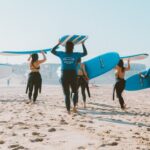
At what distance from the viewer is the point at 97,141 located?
5.17 metres

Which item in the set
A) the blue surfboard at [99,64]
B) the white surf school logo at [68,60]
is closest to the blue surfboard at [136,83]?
the blue surfboard at [99,64]

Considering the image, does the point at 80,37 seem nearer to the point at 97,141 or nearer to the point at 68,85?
the point at 68,85

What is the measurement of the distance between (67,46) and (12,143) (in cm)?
406

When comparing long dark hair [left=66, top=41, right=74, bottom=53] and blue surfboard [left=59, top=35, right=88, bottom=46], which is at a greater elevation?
blue surfboard [left=59, top=35, right=88, bottom=46]

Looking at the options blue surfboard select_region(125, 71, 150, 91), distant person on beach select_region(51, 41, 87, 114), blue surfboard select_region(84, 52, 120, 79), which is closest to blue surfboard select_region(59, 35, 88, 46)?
blue surfboard select_region(84, 52, 120, 79)

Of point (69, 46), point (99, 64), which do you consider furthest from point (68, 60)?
point (99, 64)

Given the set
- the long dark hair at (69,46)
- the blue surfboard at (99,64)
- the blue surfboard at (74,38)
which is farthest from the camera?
the blue surfboard at (99,64)

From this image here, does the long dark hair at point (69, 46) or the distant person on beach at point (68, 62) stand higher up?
the long dark hair at point (69, 46)

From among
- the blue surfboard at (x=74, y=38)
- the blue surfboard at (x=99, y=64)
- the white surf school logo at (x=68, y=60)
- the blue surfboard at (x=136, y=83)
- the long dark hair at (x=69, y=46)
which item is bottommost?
the blue surfboard at (x=136, y=83)

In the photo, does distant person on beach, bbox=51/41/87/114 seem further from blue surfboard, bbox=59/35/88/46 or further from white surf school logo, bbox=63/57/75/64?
blue surfboard, bbox=59/35/88/46

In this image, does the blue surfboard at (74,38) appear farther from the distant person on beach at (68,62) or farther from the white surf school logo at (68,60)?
the white surf school logo at (68,60)

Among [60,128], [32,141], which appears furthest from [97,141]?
[60,128]

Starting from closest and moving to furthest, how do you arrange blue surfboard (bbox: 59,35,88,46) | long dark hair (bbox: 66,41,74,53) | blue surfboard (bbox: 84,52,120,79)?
long dark hair (bbox: 66,41,74,53)
blue surfboard (bbox: 59,35,88,46)
blue surfboard (bbox: 84,52,120,79)

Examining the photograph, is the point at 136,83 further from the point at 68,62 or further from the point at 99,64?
the point at 68,62
